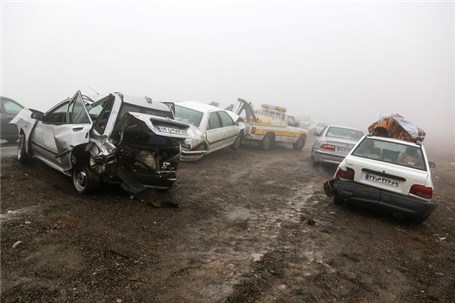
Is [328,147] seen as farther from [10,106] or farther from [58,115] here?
[10,106]

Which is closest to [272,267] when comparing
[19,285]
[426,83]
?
[19,285]

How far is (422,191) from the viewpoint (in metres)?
5.45

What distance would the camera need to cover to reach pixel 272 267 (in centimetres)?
376

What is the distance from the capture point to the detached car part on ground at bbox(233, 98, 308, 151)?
1342 cm

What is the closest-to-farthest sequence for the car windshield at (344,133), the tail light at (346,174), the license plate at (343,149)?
the tail light at (346,174), the license plate at (343,149), the car windshield at (344,133)

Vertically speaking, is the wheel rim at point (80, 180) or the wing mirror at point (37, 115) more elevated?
the wing mirror at point (37, 115)

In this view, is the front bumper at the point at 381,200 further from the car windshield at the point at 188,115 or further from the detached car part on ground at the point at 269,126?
the detached car part on ground at the point at 269,126

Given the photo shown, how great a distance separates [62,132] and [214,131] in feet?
16.8

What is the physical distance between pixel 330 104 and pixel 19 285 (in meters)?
87.8

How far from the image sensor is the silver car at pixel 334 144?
33.5 ft

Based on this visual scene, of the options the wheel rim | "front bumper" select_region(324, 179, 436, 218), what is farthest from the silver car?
the wheel rim

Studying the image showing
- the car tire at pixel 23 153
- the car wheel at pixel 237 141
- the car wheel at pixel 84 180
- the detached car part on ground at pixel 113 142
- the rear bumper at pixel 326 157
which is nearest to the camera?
the detached car part on ground at pixel 113 142

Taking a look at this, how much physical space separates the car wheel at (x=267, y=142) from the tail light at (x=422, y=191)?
8397mm

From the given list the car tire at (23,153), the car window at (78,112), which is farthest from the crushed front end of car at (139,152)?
the car tire at (23,153)
